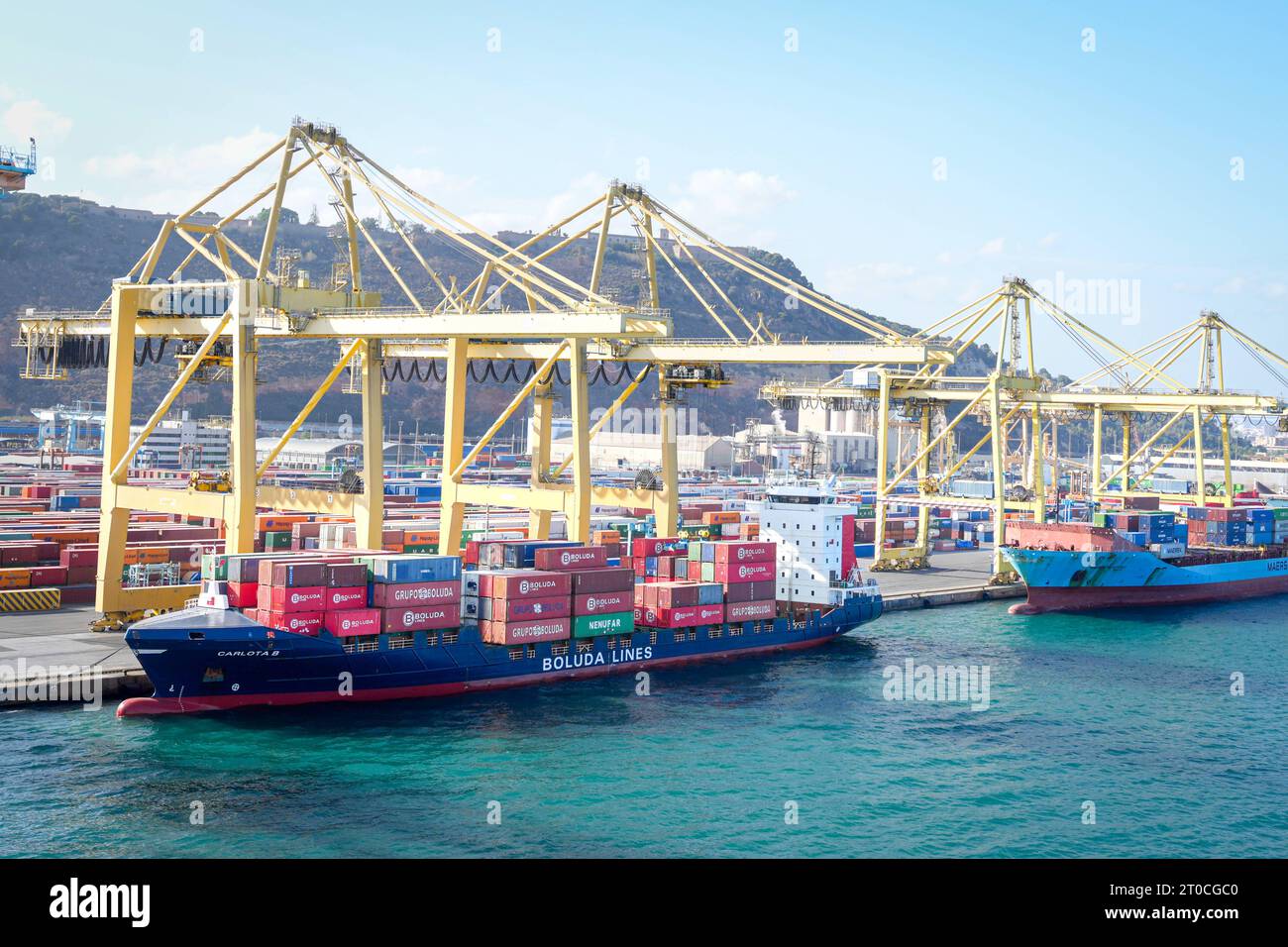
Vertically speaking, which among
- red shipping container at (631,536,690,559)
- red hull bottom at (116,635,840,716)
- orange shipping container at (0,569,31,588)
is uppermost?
red shipping container at (631,536,690,559)

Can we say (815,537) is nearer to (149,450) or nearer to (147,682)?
(147,682)

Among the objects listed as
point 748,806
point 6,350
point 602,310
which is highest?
point 6,350

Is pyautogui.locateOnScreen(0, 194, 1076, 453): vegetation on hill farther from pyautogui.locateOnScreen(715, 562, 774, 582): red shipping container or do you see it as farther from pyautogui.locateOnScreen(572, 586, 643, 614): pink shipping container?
pyautogui.locateOnScreen(572, 586, 643, 614): pink shipping container

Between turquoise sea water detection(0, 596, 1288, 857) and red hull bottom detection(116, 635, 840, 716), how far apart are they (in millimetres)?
586

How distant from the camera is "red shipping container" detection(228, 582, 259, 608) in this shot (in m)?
31.7

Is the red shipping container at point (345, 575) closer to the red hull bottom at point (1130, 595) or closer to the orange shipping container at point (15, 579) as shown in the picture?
the orange shipping container at point (15, 579)

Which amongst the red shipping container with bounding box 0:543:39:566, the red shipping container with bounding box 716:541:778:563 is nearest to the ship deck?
the red shipping container with bounding box 0:543:39:566

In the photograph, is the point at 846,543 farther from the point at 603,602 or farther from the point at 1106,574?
the point at 1106,574

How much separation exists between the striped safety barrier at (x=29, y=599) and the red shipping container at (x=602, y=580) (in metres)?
19.4

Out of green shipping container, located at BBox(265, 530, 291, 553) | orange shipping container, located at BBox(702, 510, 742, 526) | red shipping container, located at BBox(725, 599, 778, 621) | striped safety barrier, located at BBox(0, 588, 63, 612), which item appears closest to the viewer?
red shipping container, located at BBox(725, 599, 778, 621)

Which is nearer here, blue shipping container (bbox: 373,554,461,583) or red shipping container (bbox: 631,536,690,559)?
blue shipping container (bbox: 373,554,461,583)

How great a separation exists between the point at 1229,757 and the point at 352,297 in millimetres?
29629
